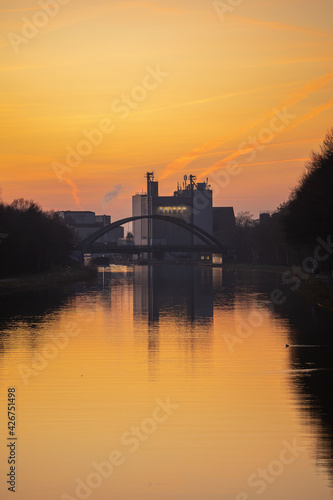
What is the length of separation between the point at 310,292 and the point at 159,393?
50.5 metres

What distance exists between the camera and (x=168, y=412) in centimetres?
2116

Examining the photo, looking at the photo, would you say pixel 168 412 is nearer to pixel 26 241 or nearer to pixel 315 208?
pixel 315 208

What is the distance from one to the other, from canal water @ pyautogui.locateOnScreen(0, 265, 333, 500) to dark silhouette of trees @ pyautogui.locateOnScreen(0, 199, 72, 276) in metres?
62.1

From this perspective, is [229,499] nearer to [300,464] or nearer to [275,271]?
[300,464]

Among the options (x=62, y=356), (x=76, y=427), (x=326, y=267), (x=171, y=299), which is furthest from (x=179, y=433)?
(x=326, y=267)

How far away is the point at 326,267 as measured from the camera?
111250mm

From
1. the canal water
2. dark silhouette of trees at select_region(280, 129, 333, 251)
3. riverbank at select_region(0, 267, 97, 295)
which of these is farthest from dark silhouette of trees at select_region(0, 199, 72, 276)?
the canal water

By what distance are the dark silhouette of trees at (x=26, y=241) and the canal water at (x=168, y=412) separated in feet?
204

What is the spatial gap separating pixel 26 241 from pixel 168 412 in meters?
91.8

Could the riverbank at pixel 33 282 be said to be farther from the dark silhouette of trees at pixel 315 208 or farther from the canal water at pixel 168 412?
the canal water at pixel 168 412

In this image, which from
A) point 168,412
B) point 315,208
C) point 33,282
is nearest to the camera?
point 168,412

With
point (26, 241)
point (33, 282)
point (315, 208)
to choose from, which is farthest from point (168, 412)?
point (26, 241)

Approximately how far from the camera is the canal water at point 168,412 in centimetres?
1494

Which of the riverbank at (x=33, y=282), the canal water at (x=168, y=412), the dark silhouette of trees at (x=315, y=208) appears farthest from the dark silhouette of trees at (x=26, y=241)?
the canal water at (x=168, y=412)
